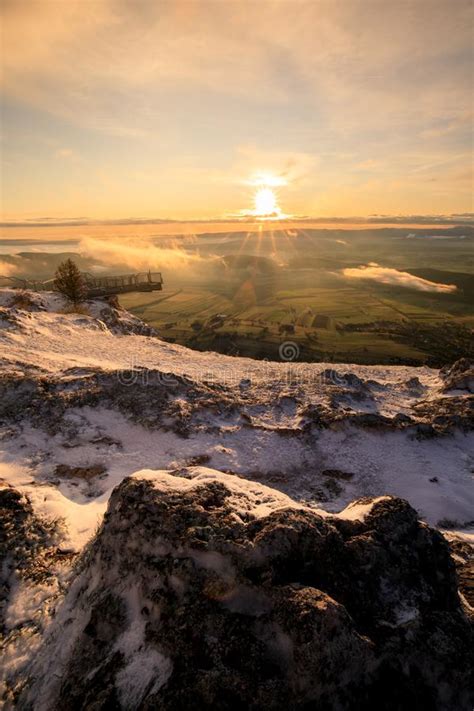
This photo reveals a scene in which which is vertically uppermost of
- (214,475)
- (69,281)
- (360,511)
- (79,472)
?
(69,281)

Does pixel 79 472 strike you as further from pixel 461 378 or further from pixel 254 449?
pixel 461 378

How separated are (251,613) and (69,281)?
45.5 meters

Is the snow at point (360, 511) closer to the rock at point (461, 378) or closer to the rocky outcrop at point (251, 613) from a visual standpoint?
the rocky outcrop at point (251, 613)

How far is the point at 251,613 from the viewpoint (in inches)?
268

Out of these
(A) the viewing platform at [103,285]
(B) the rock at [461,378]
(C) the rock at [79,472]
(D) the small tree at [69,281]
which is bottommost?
(B) the rock at [461,378]

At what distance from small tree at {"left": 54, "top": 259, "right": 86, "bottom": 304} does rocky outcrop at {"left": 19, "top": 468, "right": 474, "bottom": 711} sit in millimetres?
41228

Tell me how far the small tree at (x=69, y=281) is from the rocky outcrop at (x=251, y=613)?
41.2 m

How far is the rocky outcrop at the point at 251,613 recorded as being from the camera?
6.07m

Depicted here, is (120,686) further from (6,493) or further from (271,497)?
(6,493)

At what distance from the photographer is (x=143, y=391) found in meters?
23.0

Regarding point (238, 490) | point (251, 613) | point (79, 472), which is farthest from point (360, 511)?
point (79, 472)

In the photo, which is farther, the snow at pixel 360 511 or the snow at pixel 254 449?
the snow at pixel 254 449

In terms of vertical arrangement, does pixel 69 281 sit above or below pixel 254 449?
above

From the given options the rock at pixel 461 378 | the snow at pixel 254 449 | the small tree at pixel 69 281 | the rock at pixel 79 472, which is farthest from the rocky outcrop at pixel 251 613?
the small tree at pixel 69 281
